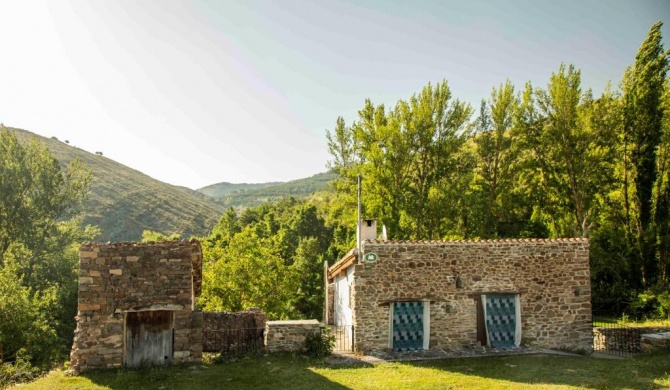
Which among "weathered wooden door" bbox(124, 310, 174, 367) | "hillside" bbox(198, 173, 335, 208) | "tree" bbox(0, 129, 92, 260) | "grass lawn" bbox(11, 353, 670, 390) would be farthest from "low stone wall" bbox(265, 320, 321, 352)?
"hillside" bbox(198, 173, 335, 208)

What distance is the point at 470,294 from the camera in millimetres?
15086

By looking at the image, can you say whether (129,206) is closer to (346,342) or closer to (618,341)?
(346,342)

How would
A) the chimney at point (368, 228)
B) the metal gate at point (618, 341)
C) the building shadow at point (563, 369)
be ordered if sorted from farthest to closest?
the chimney at point (368, 228) → the metal gate at point (618, 341) → the building shadow at point (563, 369)

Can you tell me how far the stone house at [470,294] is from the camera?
14.8 m

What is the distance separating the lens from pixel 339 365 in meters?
13.2

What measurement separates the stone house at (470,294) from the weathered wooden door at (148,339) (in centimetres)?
570

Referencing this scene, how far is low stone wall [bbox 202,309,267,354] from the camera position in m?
14.7

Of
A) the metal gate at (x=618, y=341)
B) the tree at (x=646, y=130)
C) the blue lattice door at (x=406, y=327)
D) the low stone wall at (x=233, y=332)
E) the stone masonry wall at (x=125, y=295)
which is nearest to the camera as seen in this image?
the stone masonry wall at (x=125, y=295)

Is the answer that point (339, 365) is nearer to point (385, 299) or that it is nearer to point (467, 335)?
point (385, 299)

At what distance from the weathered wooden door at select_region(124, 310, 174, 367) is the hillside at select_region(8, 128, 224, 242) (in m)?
49.1

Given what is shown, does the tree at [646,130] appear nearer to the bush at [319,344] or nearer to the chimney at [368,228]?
the chimney at [368,228]

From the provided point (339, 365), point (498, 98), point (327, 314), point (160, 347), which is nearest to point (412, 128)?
point (498, 98)

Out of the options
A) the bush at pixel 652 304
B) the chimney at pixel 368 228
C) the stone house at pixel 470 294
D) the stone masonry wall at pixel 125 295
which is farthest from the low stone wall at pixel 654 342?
the stone masonry wall at pixel 125 295

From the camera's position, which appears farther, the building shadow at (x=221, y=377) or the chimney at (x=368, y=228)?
the chimney at (x=368, y=228)
